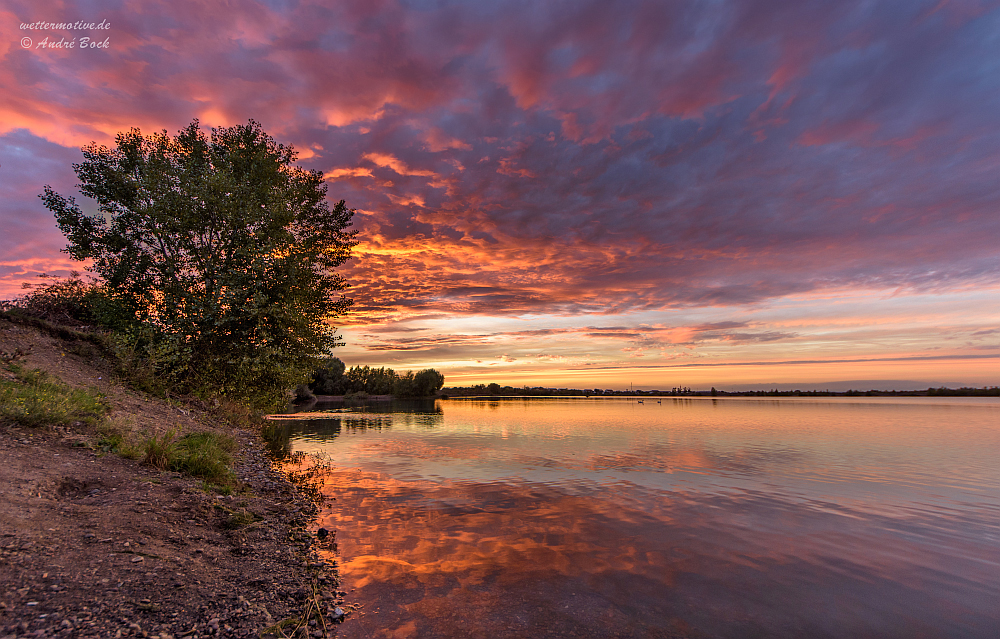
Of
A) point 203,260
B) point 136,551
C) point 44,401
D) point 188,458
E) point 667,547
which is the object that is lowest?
point 667,547

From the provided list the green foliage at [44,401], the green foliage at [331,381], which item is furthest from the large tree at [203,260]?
the green foliage at [331,381]

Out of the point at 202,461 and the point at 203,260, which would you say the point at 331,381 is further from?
the point at 202,461

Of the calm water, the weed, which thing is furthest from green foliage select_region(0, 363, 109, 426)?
the calm water

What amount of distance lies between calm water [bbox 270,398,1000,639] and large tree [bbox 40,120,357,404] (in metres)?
9.50

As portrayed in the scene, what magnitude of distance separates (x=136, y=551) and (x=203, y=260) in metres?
23.9

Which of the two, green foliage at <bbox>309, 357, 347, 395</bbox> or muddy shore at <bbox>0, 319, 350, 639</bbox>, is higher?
green foliage at <bbox>309, 357, 347, 395</bbox>

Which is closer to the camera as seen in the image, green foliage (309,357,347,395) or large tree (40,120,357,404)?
large tree (40,120,357,404)

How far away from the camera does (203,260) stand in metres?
26.4

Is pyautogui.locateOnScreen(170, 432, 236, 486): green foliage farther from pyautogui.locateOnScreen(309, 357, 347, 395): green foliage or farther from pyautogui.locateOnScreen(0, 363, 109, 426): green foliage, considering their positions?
pyautogui.locateOnScreen(309, 357, 347, 395): green foliage

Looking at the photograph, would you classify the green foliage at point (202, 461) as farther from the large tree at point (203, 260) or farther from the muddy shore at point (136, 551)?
the large tree at point (203, 260)

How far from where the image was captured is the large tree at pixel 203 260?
2455cm

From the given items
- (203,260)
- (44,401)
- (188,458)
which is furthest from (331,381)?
(44,401)

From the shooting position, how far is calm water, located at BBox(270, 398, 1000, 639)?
8742 millimetres

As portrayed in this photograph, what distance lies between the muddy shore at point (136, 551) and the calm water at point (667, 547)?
1602mm
